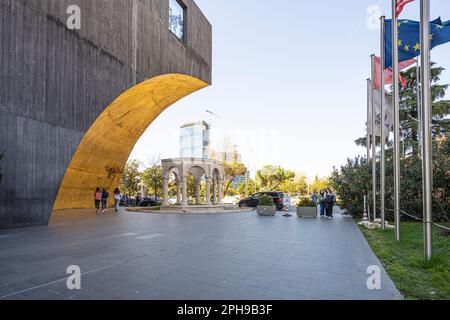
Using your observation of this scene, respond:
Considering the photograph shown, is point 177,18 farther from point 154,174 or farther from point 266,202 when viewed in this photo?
point 154,174

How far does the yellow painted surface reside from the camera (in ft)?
72.6

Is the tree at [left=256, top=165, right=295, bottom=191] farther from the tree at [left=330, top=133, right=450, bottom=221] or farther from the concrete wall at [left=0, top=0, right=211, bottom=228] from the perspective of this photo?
the concrete wall at [left=0, top=0, right=211, bottom=228]

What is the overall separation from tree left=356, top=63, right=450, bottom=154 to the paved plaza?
741 inches

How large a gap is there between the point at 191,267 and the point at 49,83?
11.0 m

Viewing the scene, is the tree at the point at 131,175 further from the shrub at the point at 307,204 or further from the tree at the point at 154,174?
the shrub at the point at 307,204

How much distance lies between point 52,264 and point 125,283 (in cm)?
216

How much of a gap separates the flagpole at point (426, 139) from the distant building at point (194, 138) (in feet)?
277

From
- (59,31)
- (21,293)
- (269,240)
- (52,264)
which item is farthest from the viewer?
(59,31)

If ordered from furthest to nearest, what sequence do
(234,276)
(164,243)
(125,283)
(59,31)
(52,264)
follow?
(59,31)
(164,243)
(52,264)
(234,276)
(125,283)

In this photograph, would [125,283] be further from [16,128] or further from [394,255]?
[16,128]

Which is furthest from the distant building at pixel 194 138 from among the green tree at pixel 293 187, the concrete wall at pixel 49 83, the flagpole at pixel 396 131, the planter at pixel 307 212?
the flagpole at pixel 396 131

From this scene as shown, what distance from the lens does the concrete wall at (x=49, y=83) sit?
11.6 m
